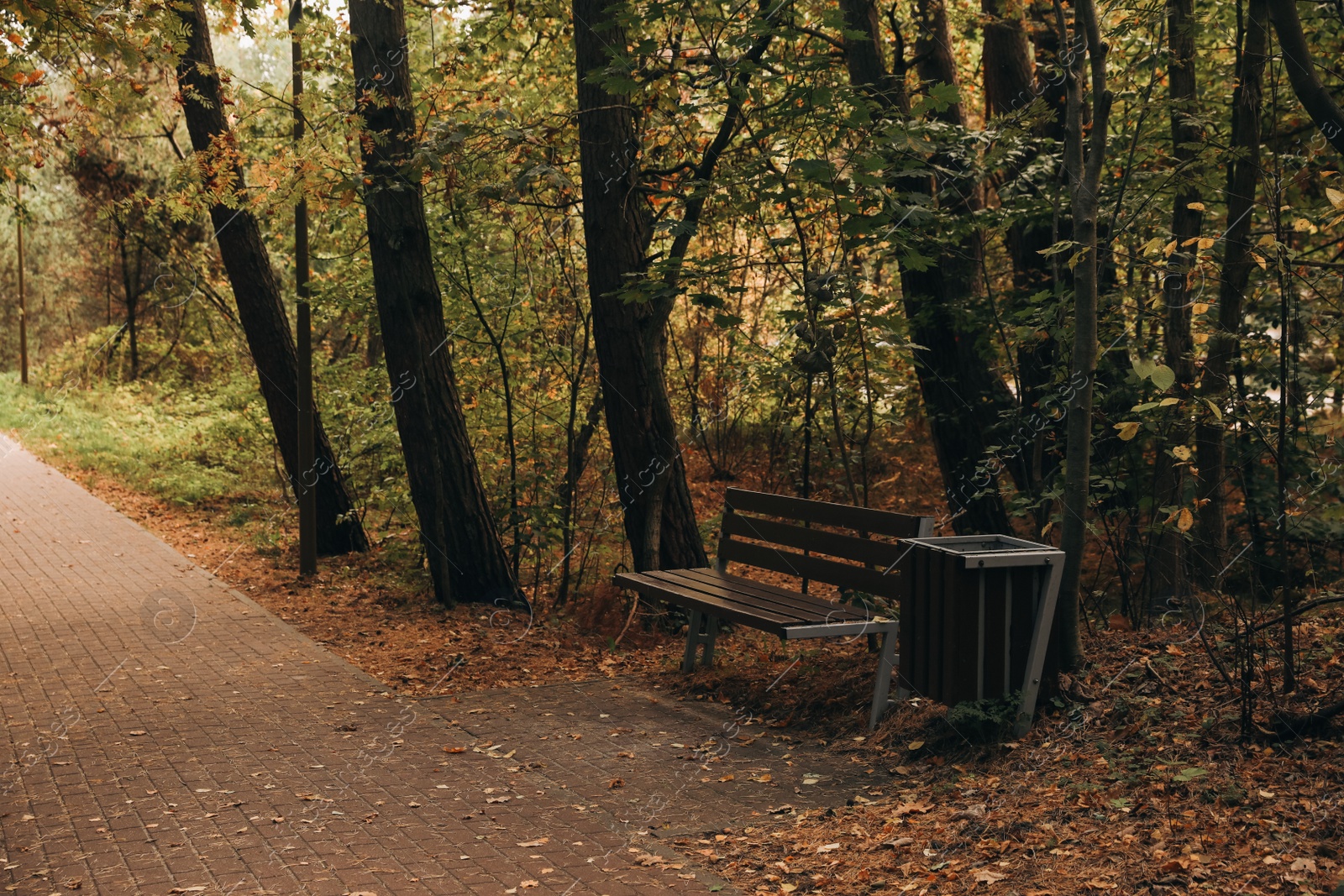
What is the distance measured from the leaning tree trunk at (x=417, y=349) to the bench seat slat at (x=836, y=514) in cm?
282

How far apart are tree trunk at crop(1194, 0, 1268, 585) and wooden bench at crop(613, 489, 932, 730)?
5.37 feet

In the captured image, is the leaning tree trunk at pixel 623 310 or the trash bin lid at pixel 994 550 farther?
the leaning tree trunk at pixel 623 310

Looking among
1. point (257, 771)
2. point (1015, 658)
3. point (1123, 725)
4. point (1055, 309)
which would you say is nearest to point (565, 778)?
point (257, 771)

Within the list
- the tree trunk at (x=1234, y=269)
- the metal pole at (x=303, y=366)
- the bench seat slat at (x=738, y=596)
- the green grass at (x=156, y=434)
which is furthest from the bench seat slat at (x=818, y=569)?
the green grass at (x=156, y=434)

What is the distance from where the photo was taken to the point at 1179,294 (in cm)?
705

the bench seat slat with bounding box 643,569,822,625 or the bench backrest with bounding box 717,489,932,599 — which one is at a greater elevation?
the bench backrest with bounding box 717,489,932,599

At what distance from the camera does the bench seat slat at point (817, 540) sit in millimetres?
6246

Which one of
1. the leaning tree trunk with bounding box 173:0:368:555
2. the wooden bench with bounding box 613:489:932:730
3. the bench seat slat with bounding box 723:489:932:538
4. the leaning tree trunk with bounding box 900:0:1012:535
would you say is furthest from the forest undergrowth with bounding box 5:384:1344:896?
the leaning tree trunk with bounding box 173:0:368:555

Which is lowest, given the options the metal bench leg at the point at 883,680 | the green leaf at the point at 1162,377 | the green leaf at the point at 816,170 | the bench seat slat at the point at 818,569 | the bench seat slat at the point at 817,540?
the metal bench leg at the point at 883,680

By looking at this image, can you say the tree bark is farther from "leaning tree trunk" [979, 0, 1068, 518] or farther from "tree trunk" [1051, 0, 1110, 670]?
"leaning tree trunk" [979, 0, 1068, 518]

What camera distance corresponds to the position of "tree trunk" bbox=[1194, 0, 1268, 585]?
607 cm

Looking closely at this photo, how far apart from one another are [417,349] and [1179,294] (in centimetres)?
570

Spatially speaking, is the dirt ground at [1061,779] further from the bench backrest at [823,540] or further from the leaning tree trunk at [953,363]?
the leaning tree trunk at [953,363]

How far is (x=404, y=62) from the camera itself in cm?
938
